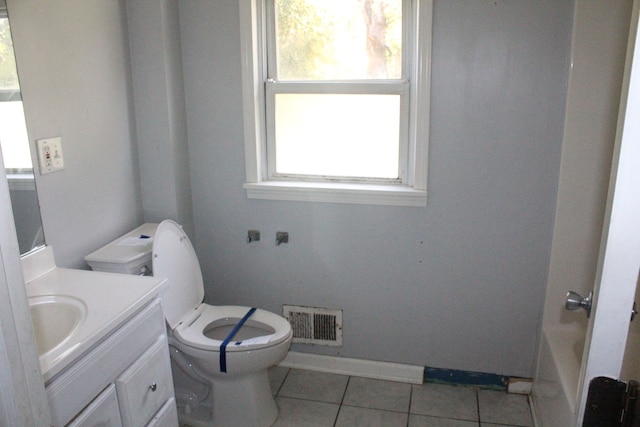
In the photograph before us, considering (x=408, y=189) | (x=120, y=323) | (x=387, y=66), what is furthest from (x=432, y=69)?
(x=120, y=323)

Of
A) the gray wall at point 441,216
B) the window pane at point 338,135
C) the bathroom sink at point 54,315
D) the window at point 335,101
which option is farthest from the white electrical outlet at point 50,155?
the window pane at point 338,135

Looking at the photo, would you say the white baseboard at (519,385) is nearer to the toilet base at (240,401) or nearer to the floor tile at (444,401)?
the floor tile at (444,401)

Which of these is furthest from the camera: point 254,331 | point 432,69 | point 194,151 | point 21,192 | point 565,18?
point 194,151

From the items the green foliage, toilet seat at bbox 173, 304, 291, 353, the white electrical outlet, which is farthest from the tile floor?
the green foliage

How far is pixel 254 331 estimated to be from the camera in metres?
2.26

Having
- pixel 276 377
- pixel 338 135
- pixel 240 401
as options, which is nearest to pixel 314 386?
pixel 276 377

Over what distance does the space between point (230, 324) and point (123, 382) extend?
85cm

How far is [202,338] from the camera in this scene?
2068mm

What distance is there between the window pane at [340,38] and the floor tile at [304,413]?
1.47 metres

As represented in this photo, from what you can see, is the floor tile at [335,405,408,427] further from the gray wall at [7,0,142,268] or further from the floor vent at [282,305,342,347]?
the gray wall at [7,0,142,268]

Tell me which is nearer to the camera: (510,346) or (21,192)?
(21,192)

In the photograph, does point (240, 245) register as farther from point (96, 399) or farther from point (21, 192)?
point (96, 399)

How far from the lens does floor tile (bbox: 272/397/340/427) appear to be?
7.29 ft

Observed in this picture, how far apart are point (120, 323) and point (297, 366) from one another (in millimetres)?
1343
